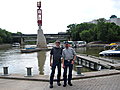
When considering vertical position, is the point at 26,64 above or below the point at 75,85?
below

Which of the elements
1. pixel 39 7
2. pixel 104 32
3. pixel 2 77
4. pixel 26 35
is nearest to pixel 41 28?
pixel 39 7

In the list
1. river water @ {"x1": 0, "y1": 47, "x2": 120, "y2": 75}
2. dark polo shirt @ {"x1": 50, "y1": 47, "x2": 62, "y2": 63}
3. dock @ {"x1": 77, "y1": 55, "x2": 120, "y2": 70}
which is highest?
dark polo shirt @ {"x1": 50, "y1": 47, "x2": 62, "y2": 63}

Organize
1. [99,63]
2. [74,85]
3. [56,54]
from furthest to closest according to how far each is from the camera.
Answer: [99,63], [74,85], [56,54]

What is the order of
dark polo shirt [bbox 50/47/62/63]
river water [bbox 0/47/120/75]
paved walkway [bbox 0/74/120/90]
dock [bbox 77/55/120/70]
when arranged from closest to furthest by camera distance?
paved walkway [bbox 0/74/120/90] < dark polo shirt [bbox 50/47/62/63] < dock [bbox 77/55/120/70] < river water [bbox 0/47/120/75]

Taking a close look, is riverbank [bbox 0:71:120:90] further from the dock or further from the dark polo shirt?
the dock

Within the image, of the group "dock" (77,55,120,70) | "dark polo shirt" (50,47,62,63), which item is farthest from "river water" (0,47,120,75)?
"dark polo shirt" (50,47,62,63)

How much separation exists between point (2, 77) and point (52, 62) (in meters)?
3.50

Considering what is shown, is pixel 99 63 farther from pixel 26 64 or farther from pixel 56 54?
pixel 26 64

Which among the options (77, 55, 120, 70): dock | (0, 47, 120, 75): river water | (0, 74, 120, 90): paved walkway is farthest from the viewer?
(0, 47, 120, 75): river water

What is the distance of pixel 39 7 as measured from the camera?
60625mm

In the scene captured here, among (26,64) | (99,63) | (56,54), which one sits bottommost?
(26,64)

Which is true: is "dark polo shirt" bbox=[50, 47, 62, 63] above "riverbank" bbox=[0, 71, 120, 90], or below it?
above

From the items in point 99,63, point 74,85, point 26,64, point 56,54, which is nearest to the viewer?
point 56,54

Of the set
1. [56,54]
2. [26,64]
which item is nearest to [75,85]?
[56,54]
